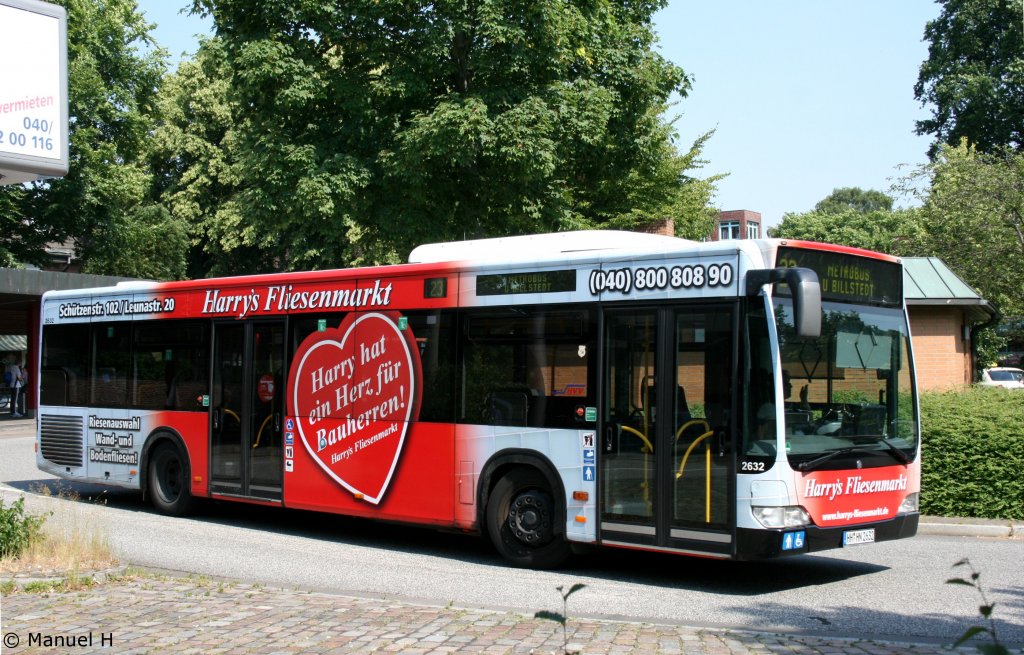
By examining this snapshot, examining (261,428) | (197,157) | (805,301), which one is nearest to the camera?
(805,301)

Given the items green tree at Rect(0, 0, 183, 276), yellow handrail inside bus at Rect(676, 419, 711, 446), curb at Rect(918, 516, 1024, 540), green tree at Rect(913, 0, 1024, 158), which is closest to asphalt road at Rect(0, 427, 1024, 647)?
curb at Rect(918, 516, 1024, 540)

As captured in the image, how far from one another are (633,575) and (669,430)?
5.70ft

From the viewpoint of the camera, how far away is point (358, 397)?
1206cm

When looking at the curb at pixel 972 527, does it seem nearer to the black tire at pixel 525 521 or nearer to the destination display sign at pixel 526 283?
the black tire at pixel 525 521

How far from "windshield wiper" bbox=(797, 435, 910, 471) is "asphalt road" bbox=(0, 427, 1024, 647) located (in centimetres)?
108

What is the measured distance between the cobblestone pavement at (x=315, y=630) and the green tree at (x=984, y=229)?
2978 centimetres

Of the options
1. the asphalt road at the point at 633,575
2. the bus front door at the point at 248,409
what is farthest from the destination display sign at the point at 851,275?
the bus front door at the point at 248,409

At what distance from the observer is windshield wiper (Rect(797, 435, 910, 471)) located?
8812 millimetres

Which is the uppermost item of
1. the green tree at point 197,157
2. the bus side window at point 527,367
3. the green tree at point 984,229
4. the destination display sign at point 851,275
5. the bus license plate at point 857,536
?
the green tree at point 197,157

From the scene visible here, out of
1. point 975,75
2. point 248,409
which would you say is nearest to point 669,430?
point 248,409

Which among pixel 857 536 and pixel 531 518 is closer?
pixel 857 536

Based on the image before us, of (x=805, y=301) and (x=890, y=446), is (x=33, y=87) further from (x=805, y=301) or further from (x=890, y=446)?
(x=890, y=446)

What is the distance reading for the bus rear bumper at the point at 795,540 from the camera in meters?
8.65

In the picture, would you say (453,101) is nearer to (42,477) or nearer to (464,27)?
(464,27)
